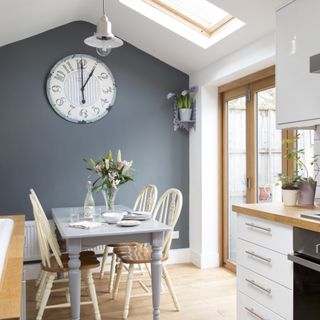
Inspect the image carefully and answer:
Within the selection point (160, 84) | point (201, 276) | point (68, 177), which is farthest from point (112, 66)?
point (201, 276)

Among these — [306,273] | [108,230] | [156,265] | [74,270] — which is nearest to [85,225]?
[108,230]

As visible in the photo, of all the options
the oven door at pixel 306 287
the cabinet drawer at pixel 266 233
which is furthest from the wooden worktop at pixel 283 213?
the oven door at pixel 306 287

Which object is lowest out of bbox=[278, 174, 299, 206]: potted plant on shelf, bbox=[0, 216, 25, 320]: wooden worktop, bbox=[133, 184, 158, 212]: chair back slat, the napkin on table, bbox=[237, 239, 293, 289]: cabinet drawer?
bbox=[237, 239, 293, 289]: cabinet drawer

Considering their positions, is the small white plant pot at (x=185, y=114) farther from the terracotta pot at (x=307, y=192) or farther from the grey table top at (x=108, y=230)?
the terracotta pot at (x=307, y=192)

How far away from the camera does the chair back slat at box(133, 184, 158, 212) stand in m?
3.56

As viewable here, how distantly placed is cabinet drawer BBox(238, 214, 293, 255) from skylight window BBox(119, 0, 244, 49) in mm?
1821

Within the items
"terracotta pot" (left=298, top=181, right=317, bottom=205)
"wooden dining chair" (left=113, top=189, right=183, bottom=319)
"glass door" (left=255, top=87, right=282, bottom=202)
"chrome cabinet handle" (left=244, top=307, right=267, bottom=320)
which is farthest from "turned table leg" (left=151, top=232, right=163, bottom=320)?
"glass door" (left=255, top=87, right=282, bottom=202)

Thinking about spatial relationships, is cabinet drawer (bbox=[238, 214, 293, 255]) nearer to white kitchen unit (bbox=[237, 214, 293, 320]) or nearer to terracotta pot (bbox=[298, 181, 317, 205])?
white kitchen unit (bbox=[237, 214, 293, 320])

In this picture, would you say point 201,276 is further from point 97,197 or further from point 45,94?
point 45,94

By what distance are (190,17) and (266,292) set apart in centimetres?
262

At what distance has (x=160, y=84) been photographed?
14.3 feet

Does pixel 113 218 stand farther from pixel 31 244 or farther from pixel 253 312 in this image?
pixel 31 244

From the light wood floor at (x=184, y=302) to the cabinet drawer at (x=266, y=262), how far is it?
82 centimetres

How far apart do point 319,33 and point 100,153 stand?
2.64 metres
